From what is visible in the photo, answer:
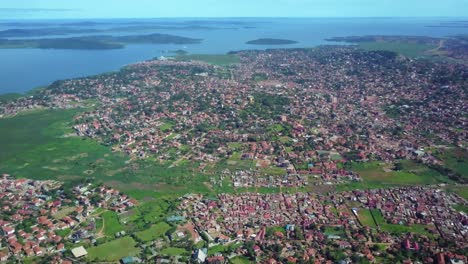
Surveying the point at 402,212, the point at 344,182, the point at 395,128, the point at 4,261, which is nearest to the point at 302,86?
the point at 395,128

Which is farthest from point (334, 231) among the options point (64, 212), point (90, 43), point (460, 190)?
point (90, 43)

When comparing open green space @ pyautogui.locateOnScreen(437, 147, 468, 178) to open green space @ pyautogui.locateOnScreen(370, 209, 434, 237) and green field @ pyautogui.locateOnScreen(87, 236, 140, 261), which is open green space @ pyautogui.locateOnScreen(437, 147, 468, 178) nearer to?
open green space @ pyautogui.locateOnScreen(370, 209, 434, 237)

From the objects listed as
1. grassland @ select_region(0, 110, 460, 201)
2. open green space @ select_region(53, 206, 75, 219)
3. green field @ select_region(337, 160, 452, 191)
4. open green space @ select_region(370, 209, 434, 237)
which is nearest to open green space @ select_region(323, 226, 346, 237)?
open green space @ select_region(370, 209, 434, 237)

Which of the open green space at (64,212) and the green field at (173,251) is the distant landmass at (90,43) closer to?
the open green space at (64,212)

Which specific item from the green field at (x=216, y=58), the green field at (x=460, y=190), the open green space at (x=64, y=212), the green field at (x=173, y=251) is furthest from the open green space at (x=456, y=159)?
the green field at (x=216, y=58)

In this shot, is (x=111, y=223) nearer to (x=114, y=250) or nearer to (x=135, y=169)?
(x=114, y=250)

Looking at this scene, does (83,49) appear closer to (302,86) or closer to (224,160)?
(302,86)

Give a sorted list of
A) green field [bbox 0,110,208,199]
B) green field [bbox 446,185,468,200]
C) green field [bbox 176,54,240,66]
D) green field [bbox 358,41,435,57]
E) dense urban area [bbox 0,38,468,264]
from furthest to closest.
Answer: green field [bbox 358,41,435,57], green field [bbox 176,54,240,66], green field [bbox 0,110,208,199], green field [bbox 446,185,468,200], dense urban area [bbox 0,38,468,264]
